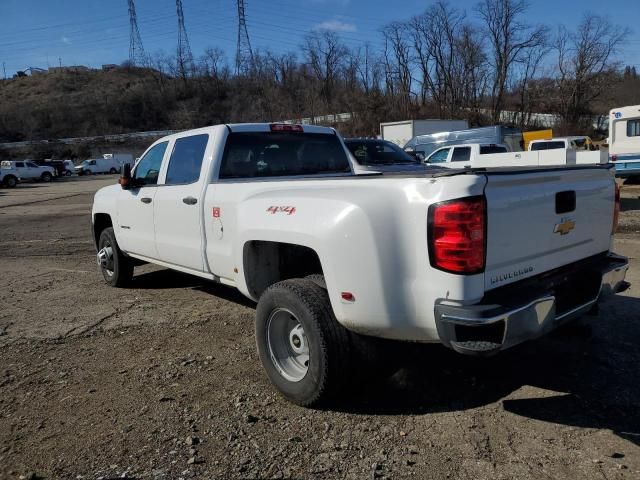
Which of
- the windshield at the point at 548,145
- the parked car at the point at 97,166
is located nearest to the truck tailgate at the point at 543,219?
the windshield at the point at 548,145

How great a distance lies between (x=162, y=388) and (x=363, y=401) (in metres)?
1.45

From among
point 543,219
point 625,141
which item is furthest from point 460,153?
point 543,219

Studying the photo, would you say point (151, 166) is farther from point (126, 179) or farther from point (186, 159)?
point (186, 159)

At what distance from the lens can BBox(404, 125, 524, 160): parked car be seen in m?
24.4

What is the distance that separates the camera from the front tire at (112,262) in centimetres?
663

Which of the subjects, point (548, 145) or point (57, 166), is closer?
point (548, 145)

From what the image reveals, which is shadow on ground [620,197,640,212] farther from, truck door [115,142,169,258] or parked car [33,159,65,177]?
parked car [33,159,65,177]

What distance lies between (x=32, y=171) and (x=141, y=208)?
44258 mm

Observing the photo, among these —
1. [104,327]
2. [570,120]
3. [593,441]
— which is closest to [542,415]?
[593,441]

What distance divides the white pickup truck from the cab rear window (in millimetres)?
59

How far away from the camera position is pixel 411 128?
3181 cm

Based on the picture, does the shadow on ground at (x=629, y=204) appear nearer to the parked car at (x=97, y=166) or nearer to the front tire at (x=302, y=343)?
the front tire at (x=302, y=343)

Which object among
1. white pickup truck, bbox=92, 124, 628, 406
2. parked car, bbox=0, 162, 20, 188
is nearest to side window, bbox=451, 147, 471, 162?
white pickup truck, bbox=92, 124, 628, 406

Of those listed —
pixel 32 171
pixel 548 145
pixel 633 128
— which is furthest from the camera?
pixel 32 171
